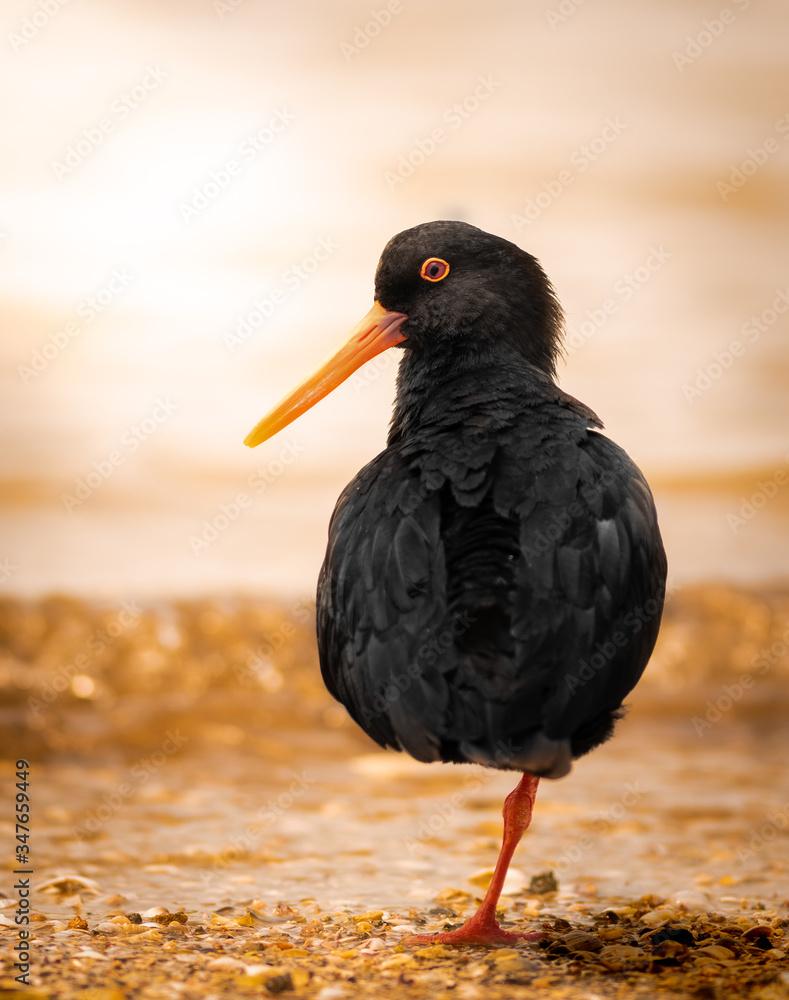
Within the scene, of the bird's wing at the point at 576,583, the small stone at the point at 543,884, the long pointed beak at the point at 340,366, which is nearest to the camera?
the bird's wing at the point at 576,583

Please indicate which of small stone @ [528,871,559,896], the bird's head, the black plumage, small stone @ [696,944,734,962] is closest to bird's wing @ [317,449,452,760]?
the black plumage

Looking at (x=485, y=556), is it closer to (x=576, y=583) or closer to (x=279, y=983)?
(x=576, y=583)

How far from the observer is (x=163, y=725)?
29.8 feet

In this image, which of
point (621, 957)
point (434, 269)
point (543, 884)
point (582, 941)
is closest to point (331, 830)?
point (543, 884)

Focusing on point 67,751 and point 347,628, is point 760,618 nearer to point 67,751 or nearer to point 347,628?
point 67,751

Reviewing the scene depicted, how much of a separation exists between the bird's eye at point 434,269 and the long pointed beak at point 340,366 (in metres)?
0.21

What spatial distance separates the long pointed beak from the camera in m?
5.05

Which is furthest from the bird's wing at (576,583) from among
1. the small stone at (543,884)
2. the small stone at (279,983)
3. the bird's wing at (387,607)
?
the small stone at (543,884)

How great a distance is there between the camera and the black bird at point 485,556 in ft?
12.4

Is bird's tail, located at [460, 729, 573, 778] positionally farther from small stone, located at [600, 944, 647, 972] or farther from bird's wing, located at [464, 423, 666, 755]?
small stone, located at [600, 944, 647, 972]

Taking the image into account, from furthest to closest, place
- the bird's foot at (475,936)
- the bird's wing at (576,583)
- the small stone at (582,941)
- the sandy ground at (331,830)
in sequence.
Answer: the bird's foot at (475,936) < the small stone at (582,941) < the sandy ground at (331,830) < the bird's wing at (576,583)

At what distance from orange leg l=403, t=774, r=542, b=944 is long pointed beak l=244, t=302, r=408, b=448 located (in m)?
1.87

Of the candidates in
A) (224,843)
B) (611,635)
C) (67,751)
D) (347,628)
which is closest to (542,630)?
(611,635)

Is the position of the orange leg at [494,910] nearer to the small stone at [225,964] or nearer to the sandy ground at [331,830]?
the sandy ground at [331,830]
